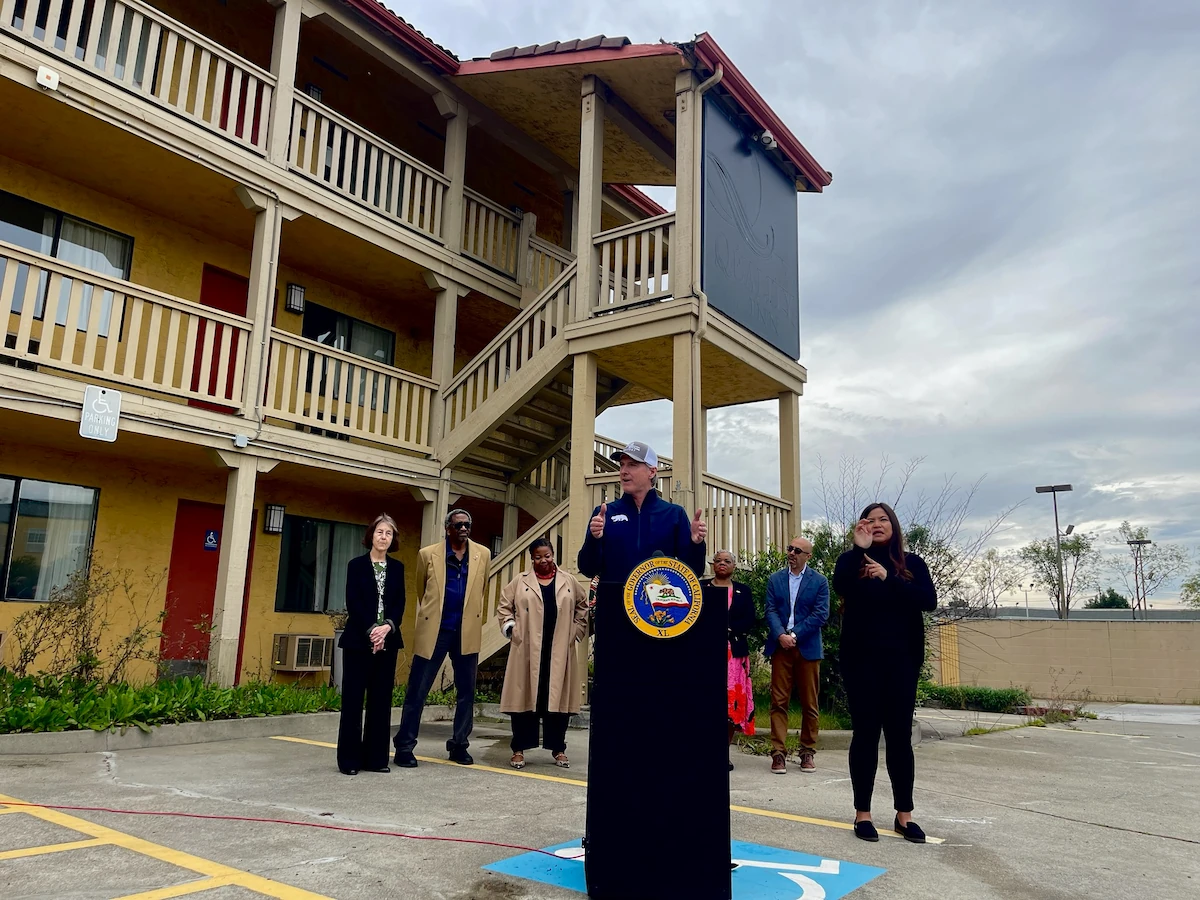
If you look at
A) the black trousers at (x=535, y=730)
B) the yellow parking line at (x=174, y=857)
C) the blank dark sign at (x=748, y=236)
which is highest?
the blank dark sign at (x=748, y=236)

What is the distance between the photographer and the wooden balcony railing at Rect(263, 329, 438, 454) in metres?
10.8

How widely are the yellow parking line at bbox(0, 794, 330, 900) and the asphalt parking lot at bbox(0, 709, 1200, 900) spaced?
0.01m

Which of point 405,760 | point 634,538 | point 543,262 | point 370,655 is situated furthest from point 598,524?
point 543,262

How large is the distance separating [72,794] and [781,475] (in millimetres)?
9911

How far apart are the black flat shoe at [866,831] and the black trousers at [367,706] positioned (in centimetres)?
324

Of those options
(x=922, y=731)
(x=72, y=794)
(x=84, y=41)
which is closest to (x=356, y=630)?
(x=72, y=794)

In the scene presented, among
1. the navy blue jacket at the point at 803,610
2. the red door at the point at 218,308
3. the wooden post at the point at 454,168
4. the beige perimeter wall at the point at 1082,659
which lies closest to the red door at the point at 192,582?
the red door at the point at 218,308

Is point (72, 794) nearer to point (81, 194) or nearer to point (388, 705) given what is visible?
point (388, 705)

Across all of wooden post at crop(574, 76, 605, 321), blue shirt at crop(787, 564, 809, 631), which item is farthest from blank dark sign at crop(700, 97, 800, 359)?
blue shirt at crop(787, 564, 809, 631)

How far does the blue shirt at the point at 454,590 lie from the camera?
6895mm

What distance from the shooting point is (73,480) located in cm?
1029

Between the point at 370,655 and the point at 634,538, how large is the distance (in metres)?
2.63

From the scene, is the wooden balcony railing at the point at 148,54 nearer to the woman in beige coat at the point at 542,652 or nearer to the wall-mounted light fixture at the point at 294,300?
the wall-mounted light fixture at the point at 294,300

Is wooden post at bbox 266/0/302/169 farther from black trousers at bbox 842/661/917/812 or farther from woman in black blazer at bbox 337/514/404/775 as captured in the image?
black trousers at bbox 842/661/917/812
